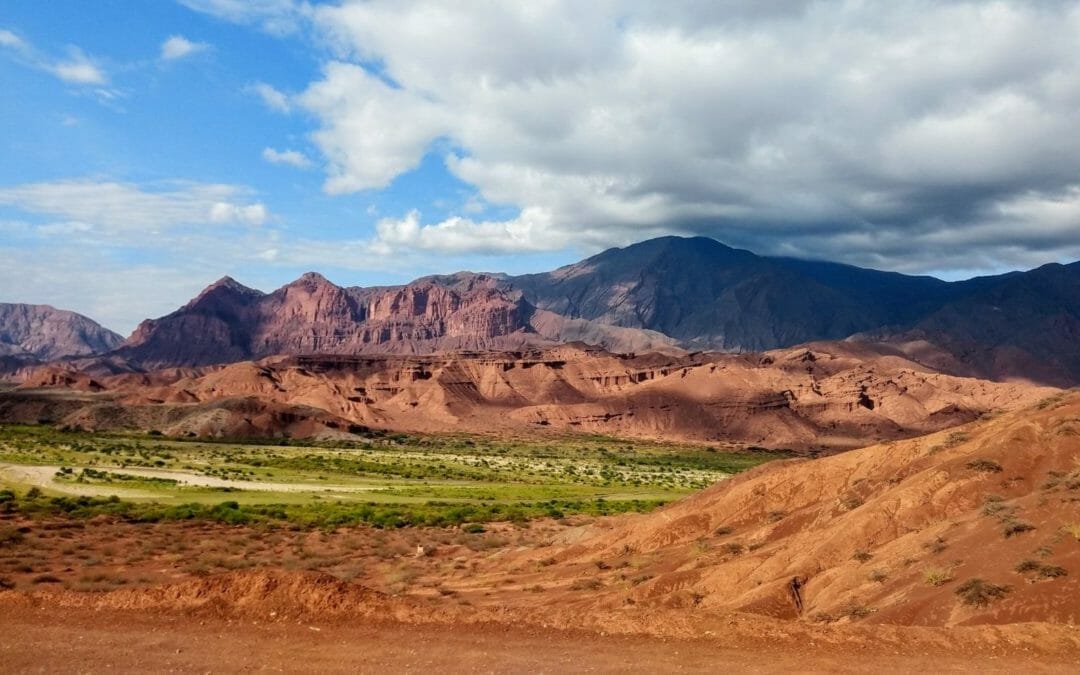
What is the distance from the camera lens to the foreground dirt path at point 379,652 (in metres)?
13.3

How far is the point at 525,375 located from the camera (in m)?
192

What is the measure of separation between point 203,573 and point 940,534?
2359cm

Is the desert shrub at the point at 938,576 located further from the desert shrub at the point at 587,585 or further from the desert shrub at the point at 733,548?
the desert shrub at the point at 587,585

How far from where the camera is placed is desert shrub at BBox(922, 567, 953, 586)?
16.9 metres

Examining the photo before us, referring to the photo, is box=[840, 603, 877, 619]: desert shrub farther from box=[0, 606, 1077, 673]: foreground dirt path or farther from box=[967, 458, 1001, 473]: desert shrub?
box=[967, 458, 1001, 473]: desert shrub

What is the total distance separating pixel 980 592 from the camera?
620 inches

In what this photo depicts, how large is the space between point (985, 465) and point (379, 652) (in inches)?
716

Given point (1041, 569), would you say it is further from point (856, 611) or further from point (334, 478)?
point (334, 478)

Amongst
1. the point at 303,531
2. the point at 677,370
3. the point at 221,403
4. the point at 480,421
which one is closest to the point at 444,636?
the point at 303,531

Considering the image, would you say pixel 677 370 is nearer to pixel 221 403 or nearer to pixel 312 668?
pixel 221 403

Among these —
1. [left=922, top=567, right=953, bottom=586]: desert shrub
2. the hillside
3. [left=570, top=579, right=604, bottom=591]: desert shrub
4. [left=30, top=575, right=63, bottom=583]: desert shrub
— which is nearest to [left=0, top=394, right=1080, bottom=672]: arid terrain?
[left=922, top=567, right=953, bottom=586]: desert shrub

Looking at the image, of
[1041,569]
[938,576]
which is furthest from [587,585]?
[1041,569]

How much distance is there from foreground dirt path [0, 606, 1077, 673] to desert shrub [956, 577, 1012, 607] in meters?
1.95

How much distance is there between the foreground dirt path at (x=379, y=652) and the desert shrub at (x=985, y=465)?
10112 millimetres
